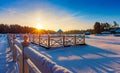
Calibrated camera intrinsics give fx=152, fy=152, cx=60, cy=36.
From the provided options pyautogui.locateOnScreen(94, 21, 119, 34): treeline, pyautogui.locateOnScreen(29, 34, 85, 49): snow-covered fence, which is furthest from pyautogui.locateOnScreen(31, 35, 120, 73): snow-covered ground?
pyautogui.locateOnScreen(94, 21, 119, 34): treeline

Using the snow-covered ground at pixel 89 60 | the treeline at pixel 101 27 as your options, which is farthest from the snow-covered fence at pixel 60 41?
the treeline at pixel 101 27

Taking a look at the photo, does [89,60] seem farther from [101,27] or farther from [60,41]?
[101,27]

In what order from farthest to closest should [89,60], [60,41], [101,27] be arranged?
[101,27], [60,41], [89,60]

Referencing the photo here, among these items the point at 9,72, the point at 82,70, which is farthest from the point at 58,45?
the point at 9,72

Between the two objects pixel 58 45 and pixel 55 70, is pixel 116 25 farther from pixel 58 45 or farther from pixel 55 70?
pixel 55 70

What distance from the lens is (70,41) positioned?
1576 centimetres

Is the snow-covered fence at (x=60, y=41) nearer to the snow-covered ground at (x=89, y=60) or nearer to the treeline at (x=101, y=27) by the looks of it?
the snow-covered ground at (x=89, y=60)

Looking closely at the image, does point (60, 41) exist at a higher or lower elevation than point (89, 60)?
higher

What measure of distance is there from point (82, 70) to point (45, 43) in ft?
30.4

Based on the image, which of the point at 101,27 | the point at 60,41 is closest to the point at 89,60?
the point at 60,41

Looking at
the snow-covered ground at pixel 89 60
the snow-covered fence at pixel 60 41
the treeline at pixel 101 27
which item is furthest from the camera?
the treeline at pixel 101 27

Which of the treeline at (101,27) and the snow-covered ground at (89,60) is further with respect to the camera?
the treeline at (101,27)

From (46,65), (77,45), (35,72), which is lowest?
(77,45)

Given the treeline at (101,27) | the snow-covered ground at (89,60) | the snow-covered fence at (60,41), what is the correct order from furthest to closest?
1. the treeline at (101,27)
2. the snow-covered fence at (60,41)
3. the snow-covered ground at (89,60)
